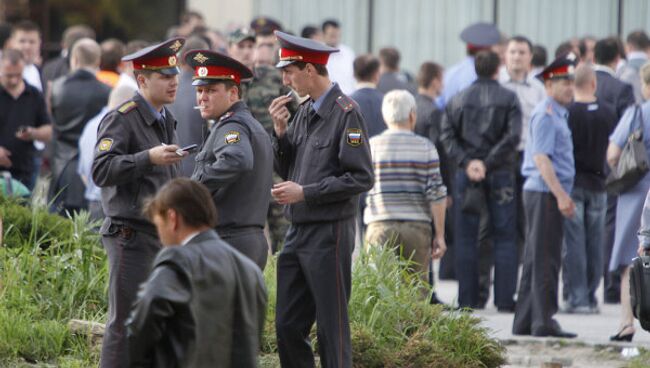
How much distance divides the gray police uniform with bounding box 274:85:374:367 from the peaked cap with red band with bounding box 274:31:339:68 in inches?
7.9

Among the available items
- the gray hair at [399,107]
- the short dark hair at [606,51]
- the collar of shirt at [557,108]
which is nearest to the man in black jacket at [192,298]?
the gray hair at [399,107]

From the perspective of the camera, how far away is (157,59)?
7.81 metres

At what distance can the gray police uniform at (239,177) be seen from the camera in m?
7.59

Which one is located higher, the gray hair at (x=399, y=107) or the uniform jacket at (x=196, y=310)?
the gray hair at (x=399, y=107)

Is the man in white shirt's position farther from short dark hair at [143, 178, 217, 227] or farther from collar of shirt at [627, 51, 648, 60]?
short dark hair at [143, 178, 217, 227]

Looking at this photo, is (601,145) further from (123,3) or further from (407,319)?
(123,3)

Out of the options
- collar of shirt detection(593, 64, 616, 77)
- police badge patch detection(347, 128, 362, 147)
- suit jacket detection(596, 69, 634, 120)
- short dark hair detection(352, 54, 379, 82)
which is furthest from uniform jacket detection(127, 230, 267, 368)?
collar of shirt detection(593, 64, 616, 77)

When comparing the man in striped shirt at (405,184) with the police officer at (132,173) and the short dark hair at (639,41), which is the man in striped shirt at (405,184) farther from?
the short dark hair at (639,41)

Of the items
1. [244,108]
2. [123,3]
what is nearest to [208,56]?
[244,108]

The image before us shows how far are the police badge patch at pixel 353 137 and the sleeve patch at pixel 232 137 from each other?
0.60 meters

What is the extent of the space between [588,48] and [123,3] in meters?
9.41

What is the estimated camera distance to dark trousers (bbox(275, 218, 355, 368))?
7.71m

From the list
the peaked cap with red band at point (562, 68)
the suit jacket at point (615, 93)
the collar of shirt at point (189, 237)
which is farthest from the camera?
the suit jacket at point (615, 93)

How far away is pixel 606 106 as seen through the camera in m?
12.2
